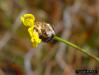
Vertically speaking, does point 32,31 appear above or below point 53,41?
above

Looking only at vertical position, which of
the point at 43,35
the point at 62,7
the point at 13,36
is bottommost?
the point at 13,36

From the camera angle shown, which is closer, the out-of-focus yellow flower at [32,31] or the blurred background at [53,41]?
the out-of-focus yellow flower at [32,31]

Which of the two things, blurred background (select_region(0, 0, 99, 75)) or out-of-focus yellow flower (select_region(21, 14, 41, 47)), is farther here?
blurred background (select_region(0, 0, 99, 75))

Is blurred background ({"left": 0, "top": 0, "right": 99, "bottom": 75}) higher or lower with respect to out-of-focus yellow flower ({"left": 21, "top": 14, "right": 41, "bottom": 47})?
lower

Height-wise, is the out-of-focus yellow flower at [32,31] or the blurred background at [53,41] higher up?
the out-of-focus yellow flower at [32,31]

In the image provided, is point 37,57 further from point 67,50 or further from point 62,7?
point 62,7

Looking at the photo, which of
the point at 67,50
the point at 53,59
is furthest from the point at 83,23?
the point at 53,59

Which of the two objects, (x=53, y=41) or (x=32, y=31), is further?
(x=53, y=41)

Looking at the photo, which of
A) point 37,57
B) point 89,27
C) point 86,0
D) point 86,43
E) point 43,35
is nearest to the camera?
point 43,35
